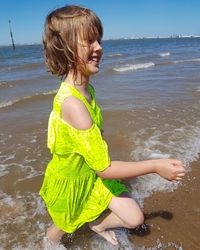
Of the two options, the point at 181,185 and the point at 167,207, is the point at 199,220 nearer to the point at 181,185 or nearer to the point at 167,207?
the point at 167,207

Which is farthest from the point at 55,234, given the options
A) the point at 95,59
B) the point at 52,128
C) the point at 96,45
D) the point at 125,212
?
the point at 96,45

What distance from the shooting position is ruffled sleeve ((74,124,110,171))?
2291mm

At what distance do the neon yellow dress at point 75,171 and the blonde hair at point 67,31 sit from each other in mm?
212

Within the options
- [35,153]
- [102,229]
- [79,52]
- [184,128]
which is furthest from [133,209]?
[184,128]

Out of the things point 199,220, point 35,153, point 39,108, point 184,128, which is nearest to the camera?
point 199,220

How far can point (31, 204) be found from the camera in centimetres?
396

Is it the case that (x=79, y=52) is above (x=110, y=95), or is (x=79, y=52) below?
above

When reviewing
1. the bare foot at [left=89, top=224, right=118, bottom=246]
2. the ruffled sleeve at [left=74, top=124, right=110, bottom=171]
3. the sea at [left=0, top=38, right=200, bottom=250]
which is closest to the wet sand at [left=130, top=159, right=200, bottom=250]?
the sea at [left=0, top=38, right=200, bottom=250]

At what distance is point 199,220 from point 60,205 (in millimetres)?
1549

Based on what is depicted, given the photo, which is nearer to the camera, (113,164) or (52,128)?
(113,164)

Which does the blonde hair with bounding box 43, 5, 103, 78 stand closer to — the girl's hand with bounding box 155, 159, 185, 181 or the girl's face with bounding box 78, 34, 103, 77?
the girl's face with bounding box 78, 34, 103, 77

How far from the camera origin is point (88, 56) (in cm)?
238

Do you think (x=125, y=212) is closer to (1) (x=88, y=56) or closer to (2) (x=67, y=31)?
(1) (x=88, y=56)

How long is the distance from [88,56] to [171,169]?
978 mm
